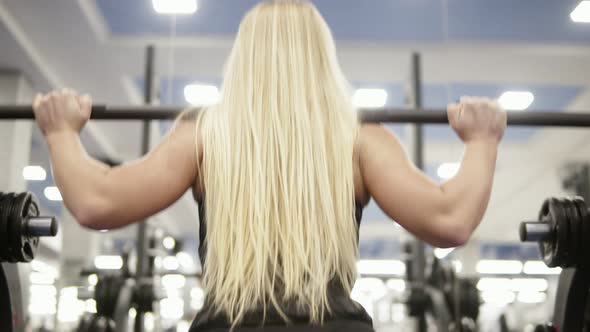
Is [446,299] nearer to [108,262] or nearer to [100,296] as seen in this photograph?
[100,296]

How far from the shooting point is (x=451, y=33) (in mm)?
5215

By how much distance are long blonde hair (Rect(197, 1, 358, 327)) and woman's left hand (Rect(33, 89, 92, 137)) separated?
0.92ft

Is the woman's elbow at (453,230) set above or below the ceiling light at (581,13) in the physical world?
below

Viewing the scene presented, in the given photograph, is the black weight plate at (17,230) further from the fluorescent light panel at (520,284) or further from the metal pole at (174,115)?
the fluorescent light panel at (520,284)

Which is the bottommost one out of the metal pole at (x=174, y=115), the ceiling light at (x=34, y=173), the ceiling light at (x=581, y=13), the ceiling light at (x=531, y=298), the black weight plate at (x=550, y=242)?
the ceiling light at (x=531, y=298)

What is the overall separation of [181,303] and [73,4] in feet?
14.7

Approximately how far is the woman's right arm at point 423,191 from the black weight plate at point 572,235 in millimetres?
580

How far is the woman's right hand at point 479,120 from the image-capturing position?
4.16 feet

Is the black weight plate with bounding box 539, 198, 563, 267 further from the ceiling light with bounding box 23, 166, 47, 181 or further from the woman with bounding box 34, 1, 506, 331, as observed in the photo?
the ceiling light with bounding box 23, 166, 47, 181

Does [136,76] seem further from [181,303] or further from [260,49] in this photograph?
[260,49]

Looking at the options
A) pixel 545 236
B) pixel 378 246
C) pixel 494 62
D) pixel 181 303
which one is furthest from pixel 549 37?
pixel 378 246

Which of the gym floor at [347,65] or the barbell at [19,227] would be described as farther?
the gym floor at [347,65]

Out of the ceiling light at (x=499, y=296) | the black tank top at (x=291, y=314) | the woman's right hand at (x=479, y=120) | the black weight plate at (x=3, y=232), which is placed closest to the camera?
the black tank top at (x=291, y=314)

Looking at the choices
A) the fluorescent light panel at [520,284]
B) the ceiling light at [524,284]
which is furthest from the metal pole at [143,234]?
the ceiling light at [524,284]
